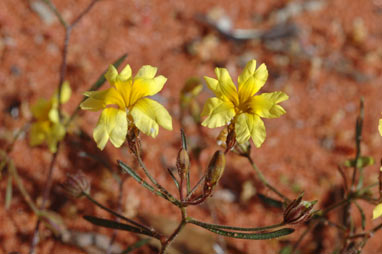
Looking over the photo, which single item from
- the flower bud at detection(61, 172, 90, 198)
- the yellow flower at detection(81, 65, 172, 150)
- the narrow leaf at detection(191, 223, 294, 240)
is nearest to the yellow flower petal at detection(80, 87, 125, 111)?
the yellow flower at detection(81, 65, 172, 150)

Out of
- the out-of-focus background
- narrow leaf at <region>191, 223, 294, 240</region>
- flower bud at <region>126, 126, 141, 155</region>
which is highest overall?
the out-of-focus background

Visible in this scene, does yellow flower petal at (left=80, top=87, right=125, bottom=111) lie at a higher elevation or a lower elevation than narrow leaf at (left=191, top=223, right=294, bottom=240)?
higher

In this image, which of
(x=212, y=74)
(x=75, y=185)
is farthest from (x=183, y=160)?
(x=212, y=74)

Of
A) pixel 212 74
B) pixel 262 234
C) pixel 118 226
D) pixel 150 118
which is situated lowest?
pixel 118 226

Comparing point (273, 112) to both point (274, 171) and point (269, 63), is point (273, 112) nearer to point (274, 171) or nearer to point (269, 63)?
point (274, 171)

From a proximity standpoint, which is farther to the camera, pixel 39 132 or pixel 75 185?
pixel 39 132

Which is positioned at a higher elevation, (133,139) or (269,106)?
(269,106)

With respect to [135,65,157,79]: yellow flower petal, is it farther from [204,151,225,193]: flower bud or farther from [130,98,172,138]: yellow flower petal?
[204,151,225,193]: flower bud

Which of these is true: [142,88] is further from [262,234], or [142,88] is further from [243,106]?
[262,234]
